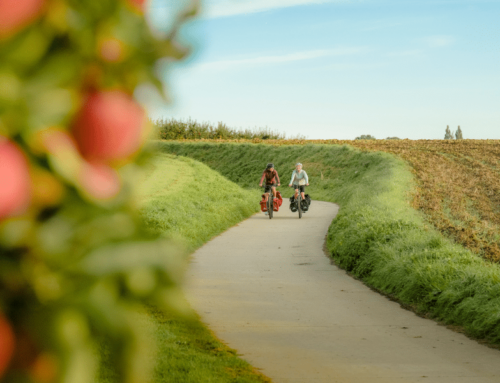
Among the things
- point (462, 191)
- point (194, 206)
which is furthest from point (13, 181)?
point (462, 191)

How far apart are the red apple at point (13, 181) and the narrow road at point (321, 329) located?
3.27 metres

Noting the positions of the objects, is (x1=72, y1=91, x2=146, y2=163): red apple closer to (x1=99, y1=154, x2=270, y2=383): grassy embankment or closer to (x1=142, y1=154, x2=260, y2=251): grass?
(x1=99, y1=154, x2=270, y2=383): grassy embankment

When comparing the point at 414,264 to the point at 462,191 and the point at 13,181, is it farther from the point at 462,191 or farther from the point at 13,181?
the point at 462,191

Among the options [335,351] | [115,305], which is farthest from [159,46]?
[335,351]

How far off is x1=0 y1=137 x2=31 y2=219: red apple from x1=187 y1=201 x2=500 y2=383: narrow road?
10.7 feet

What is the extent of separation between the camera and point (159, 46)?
562 millimetres

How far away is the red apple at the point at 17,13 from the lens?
455 mm

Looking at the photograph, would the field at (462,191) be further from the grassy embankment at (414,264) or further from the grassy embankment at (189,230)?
the grassy embankment at (189,230)

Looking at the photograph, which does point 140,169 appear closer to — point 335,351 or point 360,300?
point 335,351

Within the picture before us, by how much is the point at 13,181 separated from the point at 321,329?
6125mm

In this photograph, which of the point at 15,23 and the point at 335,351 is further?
the point at 335,351

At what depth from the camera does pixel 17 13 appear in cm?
46

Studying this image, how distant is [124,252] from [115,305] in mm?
48

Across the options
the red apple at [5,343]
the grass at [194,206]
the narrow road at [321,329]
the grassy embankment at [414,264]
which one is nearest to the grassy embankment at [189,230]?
the grass at [194,206]
